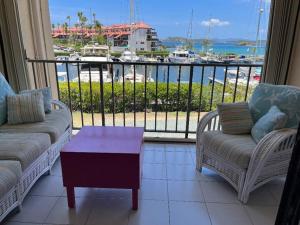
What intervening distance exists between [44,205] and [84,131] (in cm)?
67

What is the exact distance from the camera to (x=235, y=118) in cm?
213

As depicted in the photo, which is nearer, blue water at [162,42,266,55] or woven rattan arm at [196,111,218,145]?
woven rattan arm at [196,111,218,145]

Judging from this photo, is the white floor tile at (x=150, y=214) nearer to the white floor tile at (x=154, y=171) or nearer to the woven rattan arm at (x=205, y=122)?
the white floor tile at (x=154, y=171)

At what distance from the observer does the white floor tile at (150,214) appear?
1671 millimetres

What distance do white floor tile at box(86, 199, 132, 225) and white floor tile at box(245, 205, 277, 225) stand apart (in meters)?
0.95

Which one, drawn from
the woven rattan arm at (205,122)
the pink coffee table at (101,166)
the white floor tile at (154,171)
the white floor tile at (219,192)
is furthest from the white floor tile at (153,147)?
the pink coffee table at (101,166)

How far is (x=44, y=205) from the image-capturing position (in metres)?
1.82

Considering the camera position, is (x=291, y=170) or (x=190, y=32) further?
(x=190, y=32)

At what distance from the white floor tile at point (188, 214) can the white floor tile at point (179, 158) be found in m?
0.67

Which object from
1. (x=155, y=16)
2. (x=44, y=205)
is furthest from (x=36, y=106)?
(x=155, y=16)

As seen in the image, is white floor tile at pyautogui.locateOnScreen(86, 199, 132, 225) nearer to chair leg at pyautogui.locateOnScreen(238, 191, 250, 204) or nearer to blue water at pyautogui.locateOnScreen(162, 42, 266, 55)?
chair leg at pyautogui.locateOnScreen(238, 191, 250, 204)

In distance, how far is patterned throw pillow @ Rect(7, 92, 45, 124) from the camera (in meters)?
2.26

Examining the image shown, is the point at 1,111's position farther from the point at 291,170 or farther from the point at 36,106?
the point at 291,170

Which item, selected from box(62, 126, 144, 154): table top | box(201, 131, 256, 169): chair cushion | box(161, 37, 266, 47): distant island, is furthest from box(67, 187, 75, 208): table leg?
box(161, 37, 266, 47): distant island
